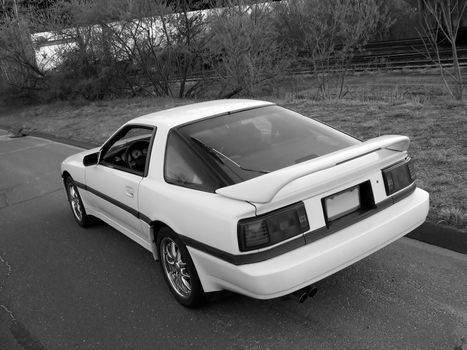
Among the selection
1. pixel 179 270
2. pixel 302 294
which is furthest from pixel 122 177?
pixel 302 294

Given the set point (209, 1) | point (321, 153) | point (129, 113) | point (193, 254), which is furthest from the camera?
point (209, 1)

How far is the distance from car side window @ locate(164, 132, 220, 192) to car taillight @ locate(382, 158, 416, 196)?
1.18m

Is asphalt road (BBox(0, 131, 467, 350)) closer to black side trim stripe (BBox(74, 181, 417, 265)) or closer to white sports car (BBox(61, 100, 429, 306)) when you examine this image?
white sports car (BBox(61, 100, 429, 306))

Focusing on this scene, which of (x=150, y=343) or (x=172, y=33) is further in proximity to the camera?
(x=172, y=33)

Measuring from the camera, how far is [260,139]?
361 cm

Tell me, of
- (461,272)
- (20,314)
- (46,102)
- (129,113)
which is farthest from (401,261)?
(46,102)

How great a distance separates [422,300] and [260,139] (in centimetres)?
163

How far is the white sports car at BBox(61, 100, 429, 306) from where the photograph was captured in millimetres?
2748

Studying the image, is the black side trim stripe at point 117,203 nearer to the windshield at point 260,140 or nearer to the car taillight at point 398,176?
the windshield at point 260,140

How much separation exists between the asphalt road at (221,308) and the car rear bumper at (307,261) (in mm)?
398

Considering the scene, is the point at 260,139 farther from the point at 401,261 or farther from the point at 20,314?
the point at 20,314

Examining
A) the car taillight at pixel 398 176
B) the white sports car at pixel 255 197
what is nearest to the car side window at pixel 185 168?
the white sports car at pixel 255 197

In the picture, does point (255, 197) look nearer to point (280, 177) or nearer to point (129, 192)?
point (280, 177)

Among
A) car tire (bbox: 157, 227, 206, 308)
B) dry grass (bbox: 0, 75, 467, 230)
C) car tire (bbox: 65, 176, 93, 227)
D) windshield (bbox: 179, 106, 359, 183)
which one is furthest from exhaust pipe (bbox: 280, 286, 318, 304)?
car tire (bbox: 65, 176, 93, 227)
